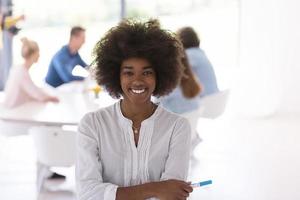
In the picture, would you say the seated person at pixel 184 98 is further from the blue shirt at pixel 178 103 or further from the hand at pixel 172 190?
the hand at pixel 172 190

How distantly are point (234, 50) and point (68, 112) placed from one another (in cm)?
366

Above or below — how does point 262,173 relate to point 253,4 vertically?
below

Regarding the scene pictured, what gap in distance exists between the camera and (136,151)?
4.83 feet

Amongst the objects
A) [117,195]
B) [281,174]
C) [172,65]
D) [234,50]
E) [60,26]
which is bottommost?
[281,174]

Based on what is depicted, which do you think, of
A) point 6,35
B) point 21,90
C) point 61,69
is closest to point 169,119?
point 21,90

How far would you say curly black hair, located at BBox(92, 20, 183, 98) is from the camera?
4.82 feet

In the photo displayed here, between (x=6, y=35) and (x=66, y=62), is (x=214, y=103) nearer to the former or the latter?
(x=66, y=62)

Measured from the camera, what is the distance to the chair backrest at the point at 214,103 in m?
4.14

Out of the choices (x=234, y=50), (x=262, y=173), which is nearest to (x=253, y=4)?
(x=234, y=50)

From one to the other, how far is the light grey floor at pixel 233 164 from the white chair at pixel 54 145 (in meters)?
0.37

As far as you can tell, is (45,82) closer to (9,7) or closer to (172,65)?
(9,7)

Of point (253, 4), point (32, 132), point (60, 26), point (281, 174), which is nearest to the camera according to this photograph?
point (32, 132)

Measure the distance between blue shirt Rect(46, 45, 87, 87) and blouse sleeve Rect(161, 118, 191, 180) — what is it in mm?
2999

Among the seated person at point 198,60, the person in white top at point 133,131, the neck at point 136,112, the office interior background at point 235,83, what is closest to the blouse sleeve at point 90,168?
the person in white top at point 133,131
